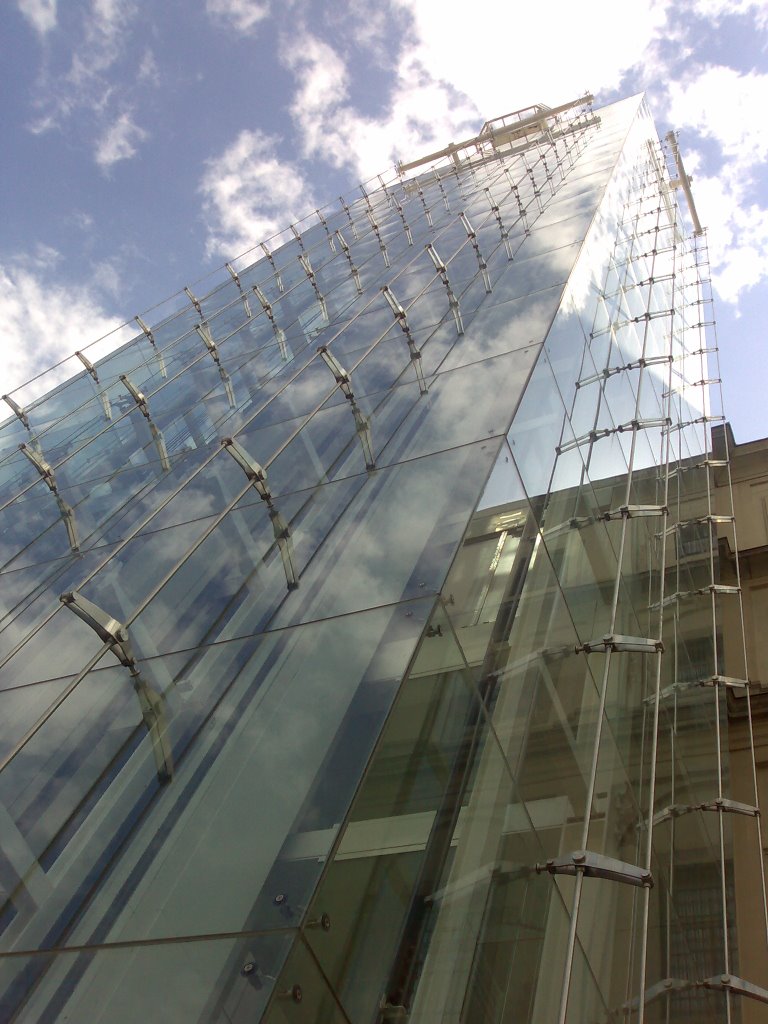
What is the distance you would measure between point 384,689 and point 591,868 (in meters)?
1.82

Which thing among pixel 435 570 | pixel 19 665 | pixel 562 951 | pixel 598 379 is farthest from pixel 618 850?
pixel 598 379

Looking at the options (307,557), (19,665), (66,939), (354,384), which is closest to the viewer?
(66,939)

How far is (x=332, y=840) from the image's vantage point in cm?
396

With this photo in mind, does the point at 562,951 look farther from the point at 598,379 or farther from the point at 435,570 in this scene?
the point at 598,379

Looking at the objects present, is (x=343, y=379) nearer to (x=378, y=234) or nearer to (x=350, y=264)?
(x=350, y=264)

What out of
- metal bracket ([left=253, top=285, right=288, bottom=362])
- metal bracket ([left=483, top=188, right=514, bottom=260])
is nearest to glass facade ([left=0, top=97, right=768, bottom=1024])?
metal bracket ([left=483, top=188, right=514, bottom=260])

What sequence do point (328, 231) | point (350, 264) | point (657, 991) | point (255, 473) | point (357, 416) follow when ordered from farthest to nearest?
point (328, 231) → point (350, 264) → point (357, 416) → point (255, 473) → point (657, 991)

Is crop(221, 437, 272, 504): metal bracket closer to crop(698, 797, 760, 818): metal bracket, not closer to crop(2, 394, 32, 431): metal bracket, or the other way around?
crop(698, 797, 760, 818): metal bracket

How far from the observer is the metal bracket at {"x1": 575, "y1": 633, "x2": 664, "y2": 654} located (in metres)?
7.29

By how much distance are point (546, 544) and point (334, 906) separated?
11.9 ft

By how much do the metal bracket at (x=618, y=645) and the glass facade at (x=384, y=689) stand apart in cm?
3

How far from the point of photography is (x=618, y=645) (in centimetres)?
743

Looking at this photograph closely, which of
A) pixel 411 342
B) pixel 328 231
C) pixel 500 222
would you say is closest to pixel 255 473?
pixel 411 342

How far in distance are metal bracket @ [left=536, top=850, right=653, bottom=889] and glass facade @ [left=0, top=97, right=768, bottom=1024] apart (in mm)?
20
